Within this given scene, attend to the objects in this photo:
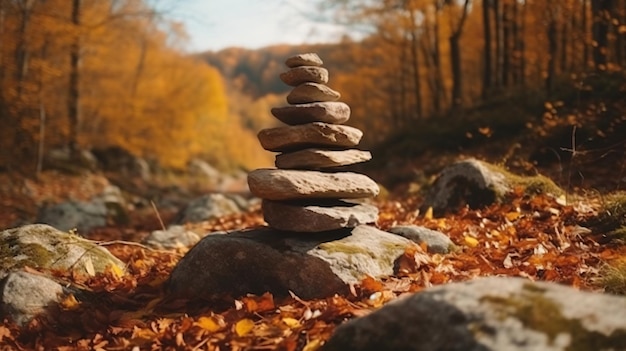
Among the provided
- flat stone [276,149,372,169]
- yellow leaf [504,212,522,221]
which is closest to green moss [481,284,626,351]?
flat stone [276,149,372,169]

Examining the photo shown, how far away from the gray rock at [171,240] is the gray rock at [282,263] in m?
2.41

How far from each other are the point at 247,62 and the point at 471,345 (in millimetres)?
189701

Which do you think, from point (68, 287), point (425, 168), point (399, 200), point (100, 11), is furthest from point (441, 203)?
point (100, 11)

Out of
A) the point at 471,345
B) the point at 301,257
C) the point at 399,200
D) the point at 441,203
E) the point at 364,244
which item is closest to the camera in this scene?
the point at 471,345

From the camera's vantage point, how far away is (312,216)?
14.6ft

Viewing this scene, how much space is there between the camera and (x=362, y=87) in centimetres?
3769

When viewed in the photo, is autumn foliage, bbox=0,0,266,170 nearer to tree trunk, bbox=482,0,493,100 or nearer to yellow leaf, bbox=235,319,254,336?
tree trunk, bbox=482,0,493,100

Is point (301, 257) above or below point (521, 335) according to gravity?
below

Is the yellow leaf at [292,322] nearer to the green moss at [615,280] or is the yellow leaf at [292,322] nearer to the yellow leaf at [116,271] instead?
the green moss at [615,280]

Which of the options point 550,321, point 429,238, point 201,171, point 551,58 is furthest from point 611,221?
point 201,171

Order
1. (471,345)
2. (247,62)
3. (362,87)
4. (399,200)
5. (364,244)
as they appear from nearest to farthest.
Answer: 1. (471,345)
2. (364,244)
3. (399,200)
4. (362,87)
5. (247,62)

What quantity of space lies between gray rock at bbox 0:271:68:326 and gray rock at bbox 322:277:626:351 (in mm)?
2642

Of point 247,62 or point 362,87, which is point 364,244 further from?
point 247,62

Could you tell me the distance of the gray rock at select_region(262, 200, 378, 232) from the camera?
4.46 meters
